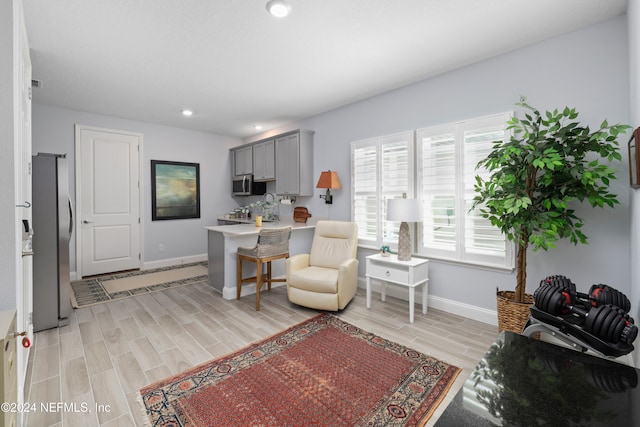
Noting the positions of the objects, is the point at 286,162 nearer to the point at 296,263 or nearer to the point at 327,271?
the point at 296,263

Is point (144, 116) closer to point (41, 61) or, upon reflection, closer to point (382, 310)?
point (41, 61)

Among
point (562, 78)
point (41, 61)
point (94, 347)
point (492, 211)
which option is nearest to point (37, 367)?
point (94, 347)

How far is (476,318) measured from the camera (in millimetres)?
3045

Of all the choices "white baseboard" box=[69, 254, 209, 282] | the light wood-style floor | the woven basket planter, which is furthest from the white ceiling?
"white baseboard" box=[69, 254, 209, 282]

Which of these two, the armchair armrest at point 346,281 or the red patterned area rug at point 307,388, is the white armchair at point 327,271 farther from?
the red patterned area rug at point 307,388

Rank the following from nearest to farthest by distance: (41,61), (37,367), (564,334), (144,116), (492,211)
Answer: (564,334)
(37,367)
(492,211)
(41,61)
(144,116)

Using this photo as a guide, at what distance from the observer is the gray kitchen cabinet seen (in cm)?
469

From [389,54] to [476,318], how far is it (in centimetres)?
287

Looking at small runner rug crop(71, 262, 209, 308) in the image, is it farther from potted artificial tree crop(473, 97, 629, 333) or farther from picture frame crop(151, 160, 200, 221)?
potted artificial tree crop(473, 97, 629, 333)

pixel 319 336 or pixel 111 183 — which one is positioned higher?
pixel 111 183

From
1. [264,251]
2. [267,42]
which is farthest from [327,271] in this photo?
[267,42]

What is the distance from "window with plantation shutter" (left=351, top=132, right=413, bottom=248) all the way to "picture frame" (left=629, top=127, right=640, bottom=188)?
1875 millimetres

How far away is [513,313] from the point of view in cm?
243

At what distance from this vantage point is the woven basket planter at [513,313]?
Result: 2.37 m
